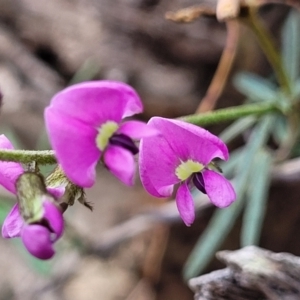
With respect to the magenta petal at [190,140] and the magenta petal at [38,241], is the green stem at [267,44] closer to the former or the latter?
the magenta petal at [190,140]

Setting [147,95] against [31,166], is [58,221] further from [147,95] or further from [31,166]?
[147,95]

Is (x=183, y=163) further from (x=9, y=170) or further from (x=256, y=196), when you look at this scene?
(x=256, y=196)

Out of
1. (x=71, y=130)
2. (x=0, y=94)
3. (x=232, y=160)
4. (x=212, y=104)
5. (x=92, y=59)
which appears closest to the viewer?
(x=71, y=130)

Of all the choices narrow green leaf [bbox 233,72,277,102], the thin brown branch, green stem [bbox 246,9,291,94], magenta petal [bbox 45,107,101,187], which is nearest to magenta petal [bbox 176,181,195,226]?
magenta petal [bbox 45,107,101,187]

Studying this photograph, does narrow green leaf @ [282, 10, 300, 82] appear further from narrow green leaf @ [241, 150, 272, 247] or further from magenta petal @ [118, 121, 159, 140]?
magenta petal @ [118, 121, 159, 140]

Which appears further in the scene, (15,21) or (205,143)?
(15,21)

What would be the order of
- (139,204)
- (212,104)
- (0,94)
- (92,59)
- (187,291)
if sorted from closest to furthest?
(0,94) → (212,104) → (92,59) → (187,291) → (139,204)

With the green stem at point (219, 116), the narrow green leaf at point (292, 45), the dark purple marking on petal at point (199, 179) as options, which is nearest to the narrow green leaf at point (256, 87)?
the narrow green leaf at point (292, 45)

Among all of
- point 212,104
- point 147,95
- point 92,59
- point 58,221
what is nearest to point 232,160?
point 212,104
